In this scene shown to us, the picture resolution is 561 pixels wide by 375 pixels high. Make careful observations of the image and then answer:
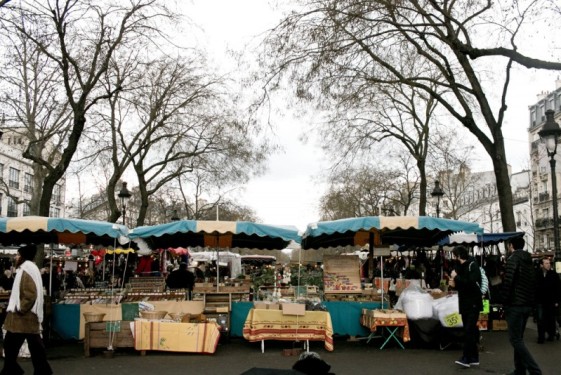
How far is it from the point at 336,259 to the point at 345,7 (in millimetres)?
6332

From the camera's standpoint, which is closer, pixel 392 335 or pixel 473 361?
pixel 473 361

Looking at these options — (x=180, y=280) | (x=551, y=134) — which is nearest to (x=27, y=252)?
(x=180, y=280)

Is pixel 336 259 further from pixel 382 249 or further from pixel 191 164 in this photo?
pixel 191 164

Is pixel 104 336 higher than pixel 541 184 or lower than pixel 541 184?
lower

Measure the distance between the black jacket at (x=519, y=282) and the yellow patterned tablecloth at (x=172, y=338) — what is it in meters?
5.17

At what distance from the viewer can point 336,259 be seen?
41.0ft

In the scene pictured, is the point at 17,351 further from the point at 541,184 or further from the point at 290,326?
the point at 541,184

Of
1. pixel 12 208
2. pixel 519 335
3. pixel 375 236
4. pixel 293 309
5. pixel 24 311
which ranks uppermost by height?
pixel 12 208

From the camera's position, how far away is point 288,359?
988 cm

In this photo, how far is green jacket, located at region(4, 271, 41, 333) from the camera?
755 centimetres

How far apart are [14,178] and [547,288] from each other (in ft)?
206

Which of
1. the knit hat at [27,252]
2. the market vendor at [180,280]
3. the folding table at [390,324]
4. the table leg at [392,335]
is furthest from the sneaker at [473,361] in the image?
the market vendor at [180,280]

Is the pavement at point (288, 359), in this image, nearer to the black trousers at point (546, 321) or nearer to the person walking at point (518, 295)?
the black trousers at point (546, 321)

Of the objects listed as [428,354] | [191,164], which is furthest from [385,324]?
[191,164]
